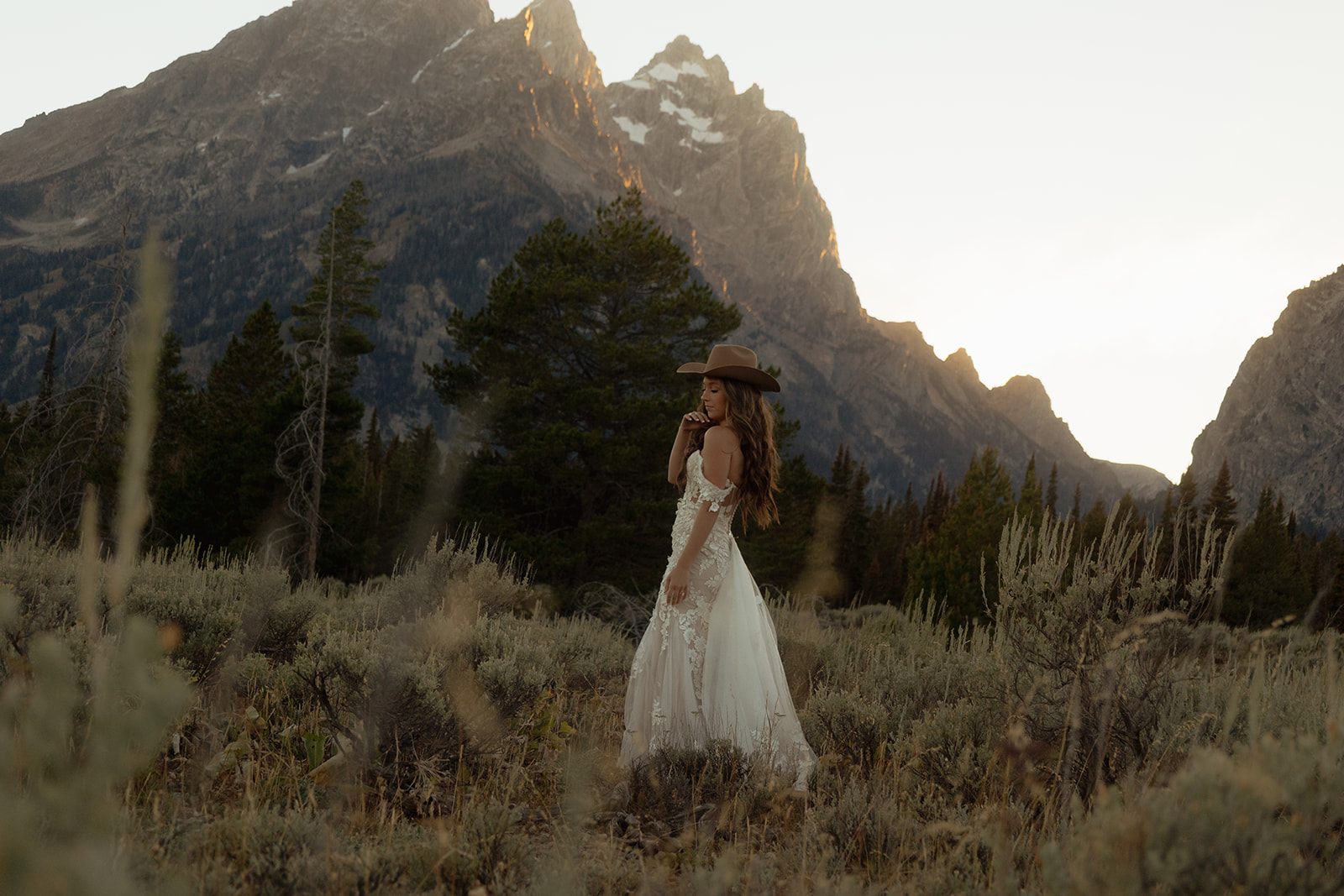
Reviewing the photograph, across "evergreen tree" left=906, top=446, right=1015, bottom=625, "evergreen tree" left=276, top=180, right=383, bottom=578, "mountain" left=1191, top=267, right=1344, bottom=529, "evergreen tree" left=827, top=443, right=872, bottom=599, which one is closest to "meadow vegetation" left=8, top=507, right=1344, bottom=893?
"evergreen tree" left=906, top=446, right=1015, bottom=625

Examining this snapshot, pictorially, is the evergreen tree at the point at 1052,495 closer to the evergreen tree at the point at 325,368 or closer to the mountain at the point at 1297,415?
the evergreen tree at the point at 325,368

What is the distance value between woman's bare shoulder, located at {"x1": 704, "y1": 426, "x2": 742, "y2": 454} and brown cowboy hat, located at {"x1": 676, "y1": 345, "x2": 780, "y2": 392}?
32cm

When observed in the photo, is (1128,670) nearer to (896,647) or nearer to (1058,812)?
(1058,812)

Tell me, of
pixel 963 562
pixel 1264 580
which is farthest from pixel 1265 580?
pixel 963 562

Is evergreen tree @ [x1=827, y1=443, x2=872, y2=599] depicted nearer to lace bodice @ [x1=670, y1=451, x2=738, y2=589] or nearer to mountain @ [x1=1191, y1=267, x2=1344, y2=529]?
lace bodice @ [x1=670, y1=451, x2=738, y2=589]

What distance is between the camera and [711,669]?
4.07 metres

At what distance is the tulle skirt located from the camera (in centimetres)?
391

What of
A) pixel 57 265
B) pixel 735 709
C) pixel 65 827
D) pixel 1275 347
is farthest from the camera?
pixel 1275 347

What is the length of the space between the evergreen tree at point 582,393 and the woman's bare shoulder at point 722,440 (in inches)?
461

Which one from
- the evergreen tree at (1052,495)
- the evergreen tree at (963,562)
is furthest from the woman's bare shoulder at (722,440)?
the evergreen tree at (963,562)

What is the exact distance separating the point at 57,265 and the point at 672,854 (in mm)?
175105

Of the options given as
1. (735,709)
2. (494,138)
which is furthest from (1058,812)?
(494,138)

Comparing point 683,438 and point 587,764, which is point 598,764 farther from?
point 683,438

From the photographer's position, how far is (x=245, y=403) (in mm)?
28234
